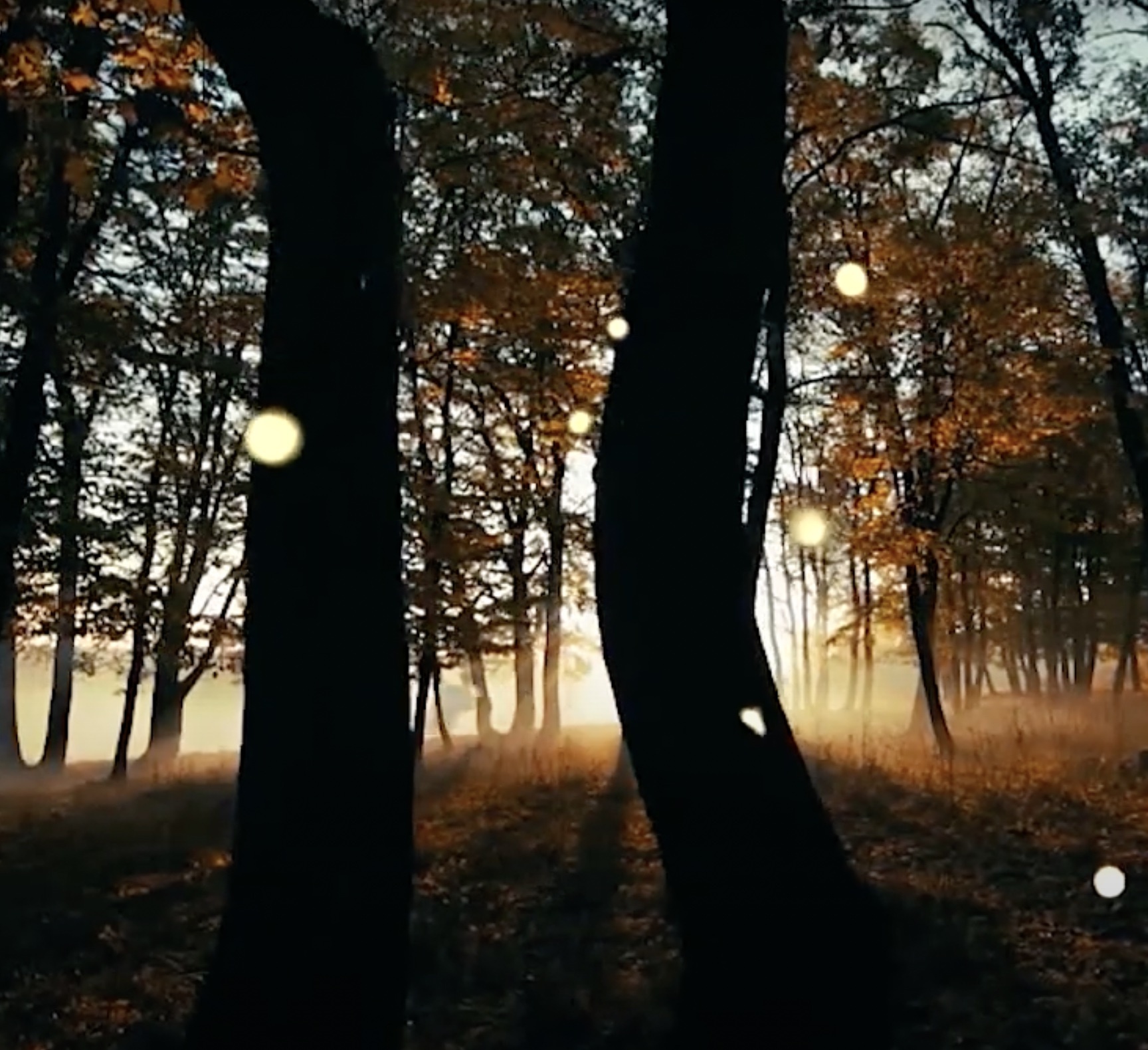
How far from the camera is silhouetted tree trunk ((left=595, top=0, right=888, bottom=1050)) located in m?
5.00

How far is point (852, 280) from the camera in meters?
19.0

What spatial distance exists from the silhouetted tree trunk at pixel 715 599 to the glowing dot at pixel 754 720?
27mm

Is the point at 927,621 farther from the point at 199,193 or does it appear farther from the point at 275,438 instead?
the point at 275,438

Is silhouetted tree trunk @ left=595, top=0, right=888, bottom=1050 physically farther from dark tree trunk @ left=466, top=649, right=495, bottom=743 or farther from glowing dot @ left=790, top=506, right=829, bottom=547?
glowing dot @ left=790, top=506, right=829, bottom=547

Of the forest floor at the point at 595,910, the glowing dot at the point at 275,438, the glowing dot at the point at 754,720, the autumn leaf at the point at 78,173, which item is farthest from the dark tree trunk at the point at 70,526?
the glowing dot at the point at 754,720

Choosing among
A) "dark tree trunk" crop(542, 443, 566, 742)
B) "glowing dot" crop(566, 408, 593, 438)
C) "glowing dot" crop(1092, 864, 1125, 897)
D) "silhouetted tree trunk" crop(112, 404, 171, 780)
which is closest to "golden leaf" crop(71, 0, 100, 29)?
"glowing dot" crop(1092, 864, 1125, 897)

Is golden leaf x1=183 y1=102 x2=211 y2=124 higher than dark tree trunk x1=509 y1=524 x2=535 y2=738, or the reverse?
golden leaf x1=183 y1=102 x2=211 y2=124

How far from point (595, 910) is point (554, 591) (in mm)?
14452

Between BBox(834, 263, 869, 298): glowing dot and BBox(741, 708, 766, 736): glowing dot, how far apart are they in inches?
576

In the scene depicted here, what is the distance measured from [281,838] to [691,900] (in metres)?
1.80

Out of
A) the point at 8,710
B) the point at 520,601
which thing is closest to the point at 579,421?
the point at 520,601

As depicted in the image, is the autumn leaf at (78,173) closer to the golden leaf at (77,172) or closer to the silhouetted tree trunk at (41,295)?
the golden leaf at (77,172)

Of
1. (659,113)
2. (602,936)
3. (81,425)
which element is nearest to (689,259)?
(659,113)

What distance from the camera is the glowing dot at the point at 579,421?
1839 cm
